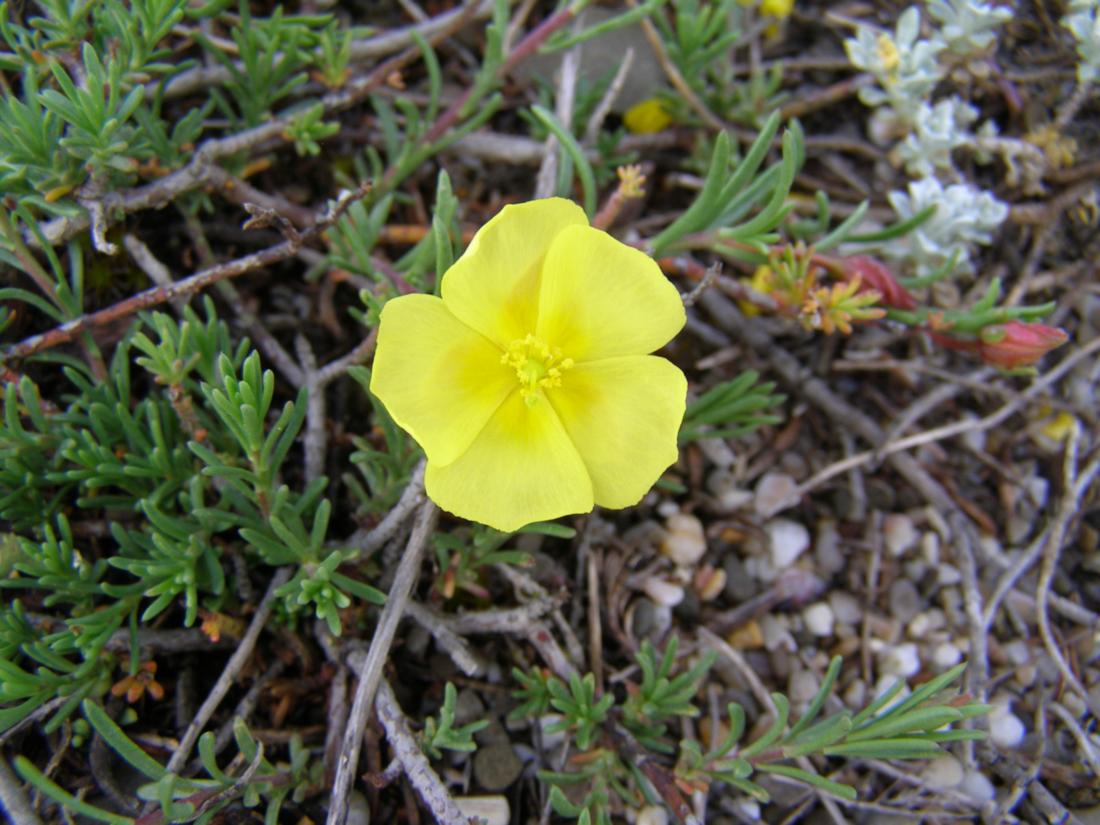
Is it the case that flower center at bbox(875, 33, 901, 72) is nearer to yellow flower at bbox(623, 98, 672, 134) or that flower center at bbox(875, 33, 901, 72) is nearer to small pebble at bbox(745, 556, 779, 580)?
yellow flower at bbox(623, 98, 672, 134)

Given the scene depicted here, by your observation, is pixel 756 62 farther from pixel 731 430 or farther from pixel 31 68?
pixel 31 68

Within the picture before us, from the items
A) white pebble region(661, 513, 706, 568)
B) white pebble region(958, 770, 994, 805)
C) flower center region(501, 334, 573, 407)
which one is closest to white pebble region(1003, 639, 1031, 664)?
white pebble region(958, 770, 994, 805)

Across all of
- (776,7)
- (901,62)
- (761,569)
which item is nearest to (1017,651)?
(761,569)

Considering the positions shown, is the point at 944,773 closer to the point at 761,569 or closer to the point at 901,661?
the point at 901,661

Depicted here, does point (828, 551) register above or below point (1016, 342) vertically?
below

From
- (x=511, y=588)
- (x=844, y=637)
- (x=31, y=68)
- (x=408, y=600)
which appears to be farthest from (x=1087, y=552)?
(x=31, y=68)
